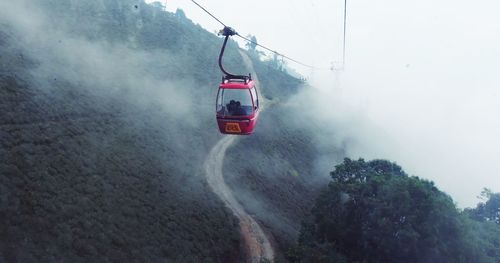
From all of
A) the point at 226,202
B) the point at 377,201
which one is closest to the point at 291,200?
the point at 226,202

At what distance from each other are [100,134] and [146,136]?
6.03 metres

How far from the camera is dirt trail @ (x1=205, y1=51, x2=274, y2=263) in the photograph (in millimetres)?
32491

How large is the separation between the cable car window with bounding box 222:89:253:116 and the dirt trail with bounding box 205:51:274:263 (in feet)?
45.9

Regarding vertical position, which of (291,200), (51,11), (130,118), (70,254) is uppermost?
(51,11)

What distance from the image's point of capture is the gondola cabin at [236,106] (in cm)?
2330

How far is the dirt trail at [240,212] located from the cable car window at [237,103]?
13984 millimetres

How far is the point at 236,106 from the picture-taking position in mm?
23516

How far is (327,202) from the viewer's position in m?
32.6

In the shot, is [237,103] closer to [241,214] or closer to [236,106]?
[236,106]

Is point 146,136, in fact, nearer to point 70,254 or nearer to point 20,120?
point 20,120

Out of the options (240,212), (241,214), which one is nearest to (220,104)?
(241,214)

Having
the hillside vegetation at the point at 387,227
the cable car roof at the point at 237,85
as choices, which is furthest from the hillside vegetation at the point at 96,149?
the cable car roof at the point at 237,85

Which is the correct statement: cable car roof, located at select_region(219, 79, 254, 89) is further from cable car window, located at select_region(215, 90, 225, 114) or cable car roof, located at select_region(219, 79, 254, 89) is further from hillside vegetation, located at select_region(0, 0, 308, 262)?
hillside vegetation, located at select_region(0, 0, 308, 262)

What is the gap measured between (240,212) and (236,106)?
16.4m
